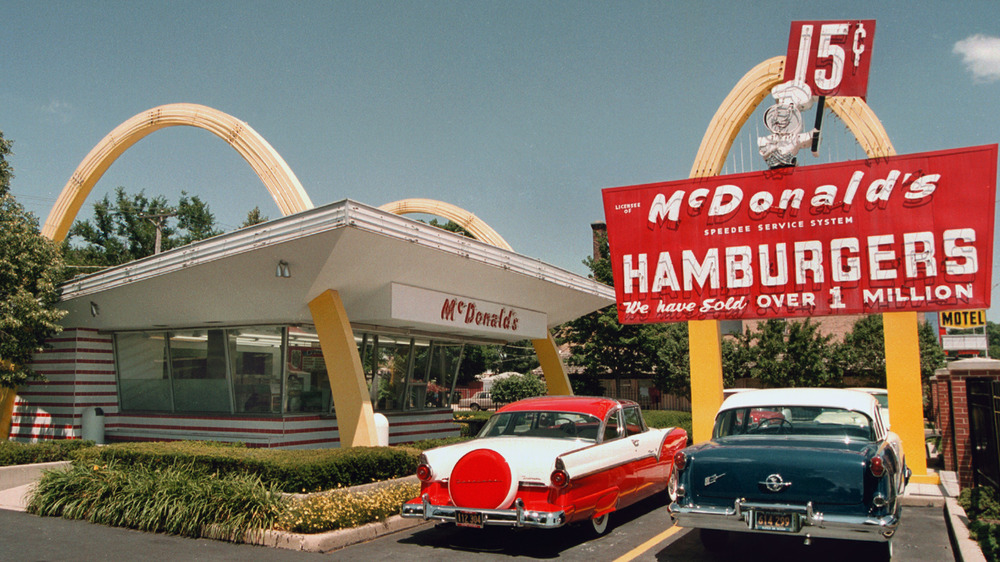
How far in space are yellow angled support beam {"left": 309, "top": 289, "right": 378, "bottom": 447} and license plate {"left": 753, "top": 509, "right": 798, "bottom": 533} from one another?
27.9 ft

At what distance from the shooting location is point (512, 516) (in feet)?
25.2

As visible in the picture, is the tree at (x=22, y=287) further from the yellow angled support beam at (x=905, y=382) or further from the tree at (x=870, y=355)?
the tree at (x=870, y=355)

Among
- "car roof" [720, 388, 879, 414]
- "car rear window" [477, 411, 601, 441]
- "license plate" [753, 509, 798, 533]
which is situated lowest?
"license plate" [753, 509, 798, 533]

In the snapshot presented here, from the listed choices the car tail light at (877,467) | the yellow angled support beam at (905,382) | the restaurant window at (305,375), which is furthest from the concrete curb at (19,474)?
the yellow angled support beam at (905,382)

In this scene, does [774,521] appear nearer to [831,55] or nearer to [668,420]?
[831,55]

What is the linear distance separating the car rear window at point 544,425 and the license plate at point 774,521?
257 centimetres

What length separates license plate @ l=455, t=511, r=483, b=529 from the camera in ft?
25.7

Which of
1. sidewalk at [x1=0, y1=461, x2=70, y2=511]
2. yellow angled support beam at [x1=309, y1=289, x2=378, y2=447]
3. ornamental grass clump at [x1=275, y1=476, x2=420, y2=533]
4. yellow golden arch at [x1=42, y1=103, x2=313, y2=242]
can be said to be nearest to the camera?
ornamental grass clump at [x1=275, y1=476, x2=420, y2=533]

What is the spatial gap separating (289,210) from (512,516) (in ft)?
37.2

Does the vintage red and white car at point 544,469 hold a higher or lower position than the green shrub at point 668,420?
→ higher

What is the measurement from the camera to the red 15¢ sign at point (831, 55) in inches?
448

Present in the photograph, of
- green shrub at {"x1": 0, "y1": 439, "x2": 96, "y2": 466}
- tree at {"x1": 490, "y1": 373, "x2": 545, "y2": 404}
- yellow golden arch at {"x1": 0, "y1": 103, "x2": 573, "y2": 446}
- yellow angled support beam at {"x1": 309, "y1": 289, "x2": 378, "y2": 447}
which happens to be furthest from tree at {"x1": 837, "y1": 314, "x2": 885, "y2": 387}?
green shrub at {"x1": 0, "y1": 439, "x2": 96, "y2": 466}

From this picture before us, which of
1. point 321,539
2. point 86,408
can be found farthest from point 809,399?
point 86,408

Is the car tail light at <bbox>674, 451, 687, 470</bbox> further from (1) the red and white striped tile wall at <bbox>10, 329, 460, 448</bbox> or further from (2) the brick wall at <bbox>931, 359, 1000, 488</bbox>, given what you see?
(1) the red and white striped tile wall at <bbox>10, 329, 460, 448</bbox>
